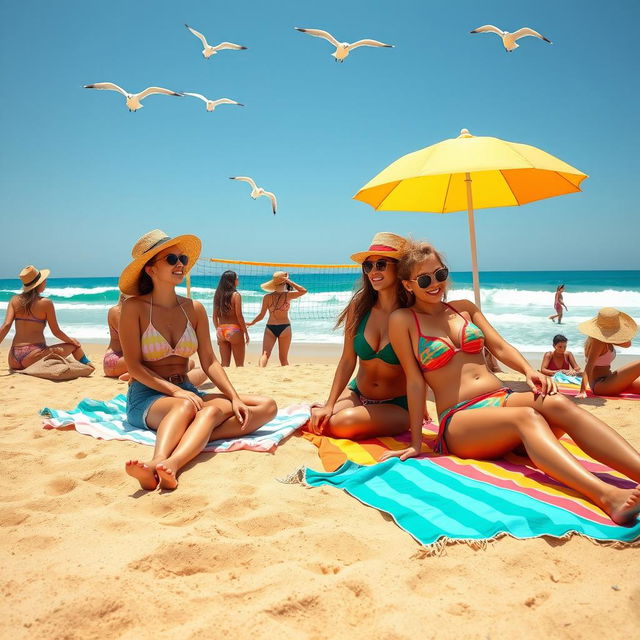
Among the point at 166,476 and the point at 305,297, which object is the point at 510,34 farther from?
the point at 305,297

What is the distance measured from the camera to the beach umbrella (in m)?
4.29

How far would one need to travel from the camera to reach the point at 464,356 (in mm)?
3121

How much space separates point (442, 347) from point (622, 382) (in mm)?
2833

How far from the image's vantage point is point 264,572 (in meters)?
1.89

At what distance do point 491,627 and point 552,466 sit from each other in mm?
1064

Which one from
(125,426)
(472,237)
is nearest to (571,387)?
(472,237)

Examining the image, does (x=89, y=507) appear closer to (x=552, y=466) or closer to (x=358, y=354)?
(x=358, y=354)

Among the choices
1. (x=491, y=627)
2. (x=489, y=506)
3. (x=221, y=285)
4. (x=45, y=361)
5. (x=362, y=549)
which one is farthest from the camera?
(x=221, y=285)

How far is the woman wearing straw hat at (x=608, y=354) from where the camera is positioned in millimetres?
4805

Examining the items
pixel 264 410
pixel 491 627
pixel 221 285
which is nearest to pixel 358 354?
pixel 264 410

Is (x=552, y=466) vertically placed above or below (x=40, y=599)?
above

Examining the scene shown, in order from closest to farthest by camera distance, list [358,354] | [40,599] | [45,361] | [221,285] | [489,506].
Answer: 1. [40,599]
2. [489,506]
3. [358,354]
4. [45,361]
5. [221,285]

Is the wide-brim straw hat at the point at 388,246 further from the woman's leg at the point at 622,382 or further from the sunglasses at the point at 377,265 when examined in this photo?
the woman's leg at the point at 622,382

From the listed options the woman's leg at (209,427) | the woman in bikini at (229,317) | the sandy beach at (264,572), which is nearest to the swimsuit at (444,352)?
the sandy beach at (264,572)
